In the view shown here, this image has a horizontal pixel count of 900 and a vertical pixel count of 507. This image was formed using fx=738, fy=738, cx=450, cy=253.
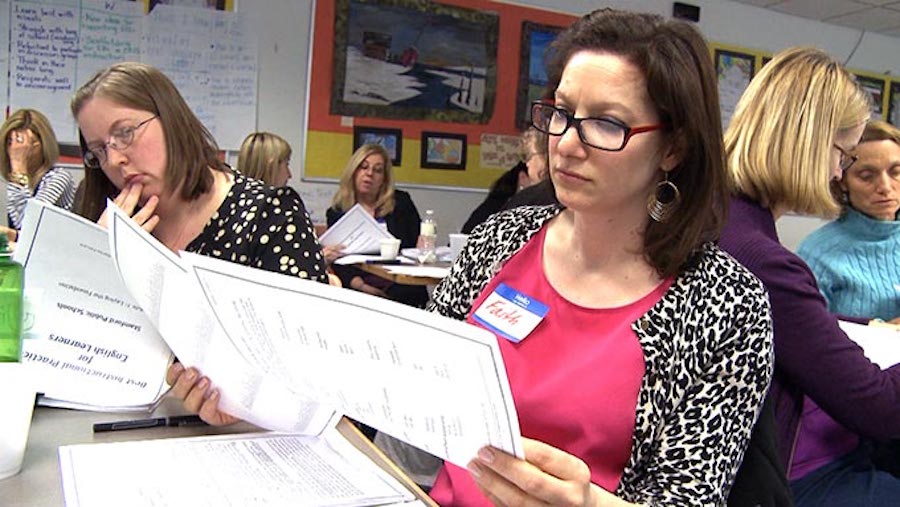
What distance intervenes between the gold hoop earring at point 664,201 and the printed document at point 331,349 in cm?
52

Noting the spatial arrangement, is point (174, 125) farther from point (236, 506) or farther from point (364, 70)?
point (364, 70)

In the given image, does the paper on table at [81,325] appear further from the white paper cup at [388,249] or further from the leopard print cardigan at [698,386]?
the white paper cup at [388,249]

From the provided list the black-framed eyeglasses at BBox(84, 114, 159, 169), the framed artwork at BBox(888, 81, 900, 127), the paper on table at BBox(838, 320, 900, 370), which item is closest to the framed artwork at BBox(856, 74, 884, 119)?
the framed artwork at BBox(888, 81, 900, 127)

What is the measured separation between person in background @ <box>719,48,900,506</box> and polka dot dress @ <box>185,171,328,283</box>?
2.49 feet

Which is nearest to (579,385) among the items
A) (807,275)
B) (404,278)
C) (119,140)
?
(807,275)

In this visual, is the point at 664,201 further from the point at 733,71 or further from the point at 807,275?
the point at 733,71

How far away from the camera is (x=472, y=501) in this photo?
101 centimetres

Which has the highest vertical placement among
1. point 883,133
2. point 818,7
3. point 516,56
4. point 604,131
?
point 818,7

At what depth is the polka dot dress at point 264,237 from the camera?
133 cm

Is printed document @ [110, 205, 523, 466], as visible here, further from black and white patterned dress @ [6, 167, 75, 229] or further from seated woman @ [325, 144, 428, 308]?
seated woman @ [325, 144, 428, 308]

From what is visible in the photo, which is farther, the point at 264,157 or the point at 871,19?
the point at 871,19

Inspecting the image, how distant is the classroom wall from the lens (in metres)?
4.26

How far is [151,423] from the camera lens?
93 centimetres

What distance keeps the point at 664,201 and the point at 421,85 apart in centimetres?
373
